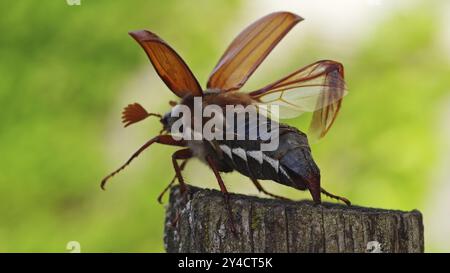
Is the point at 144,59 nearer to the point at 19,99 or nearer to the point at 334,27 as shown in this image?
the point at 19,99

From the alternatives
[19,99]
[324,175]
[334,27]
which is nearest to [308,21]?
[334,27]

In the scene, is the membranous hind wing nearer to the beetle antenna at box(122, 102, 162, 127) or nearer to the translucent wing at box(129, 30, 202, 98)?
the translucent wing at box(129, 30, 202, 98)

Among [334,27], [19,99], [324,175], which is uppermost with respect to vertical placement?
[334,27]

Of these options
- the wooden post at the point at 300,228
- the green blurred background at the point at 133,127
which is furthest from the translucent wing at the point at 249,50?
the green blurred background at the point at 133,127

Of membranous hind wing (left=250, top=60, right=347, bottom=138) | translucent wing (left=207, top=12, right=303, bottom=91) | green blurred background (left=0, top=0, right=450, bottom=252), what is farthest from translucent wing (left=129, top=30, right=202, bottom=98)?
green blurred background (left=0, top=0, right=450, bottom=252)

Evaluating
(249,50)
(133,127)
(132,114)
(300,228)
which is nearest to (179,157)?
(132,114)

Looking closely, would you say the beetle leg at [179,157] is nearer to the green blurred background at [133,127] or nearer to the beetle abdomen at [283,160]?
the beetle abdomen at [283,160]
